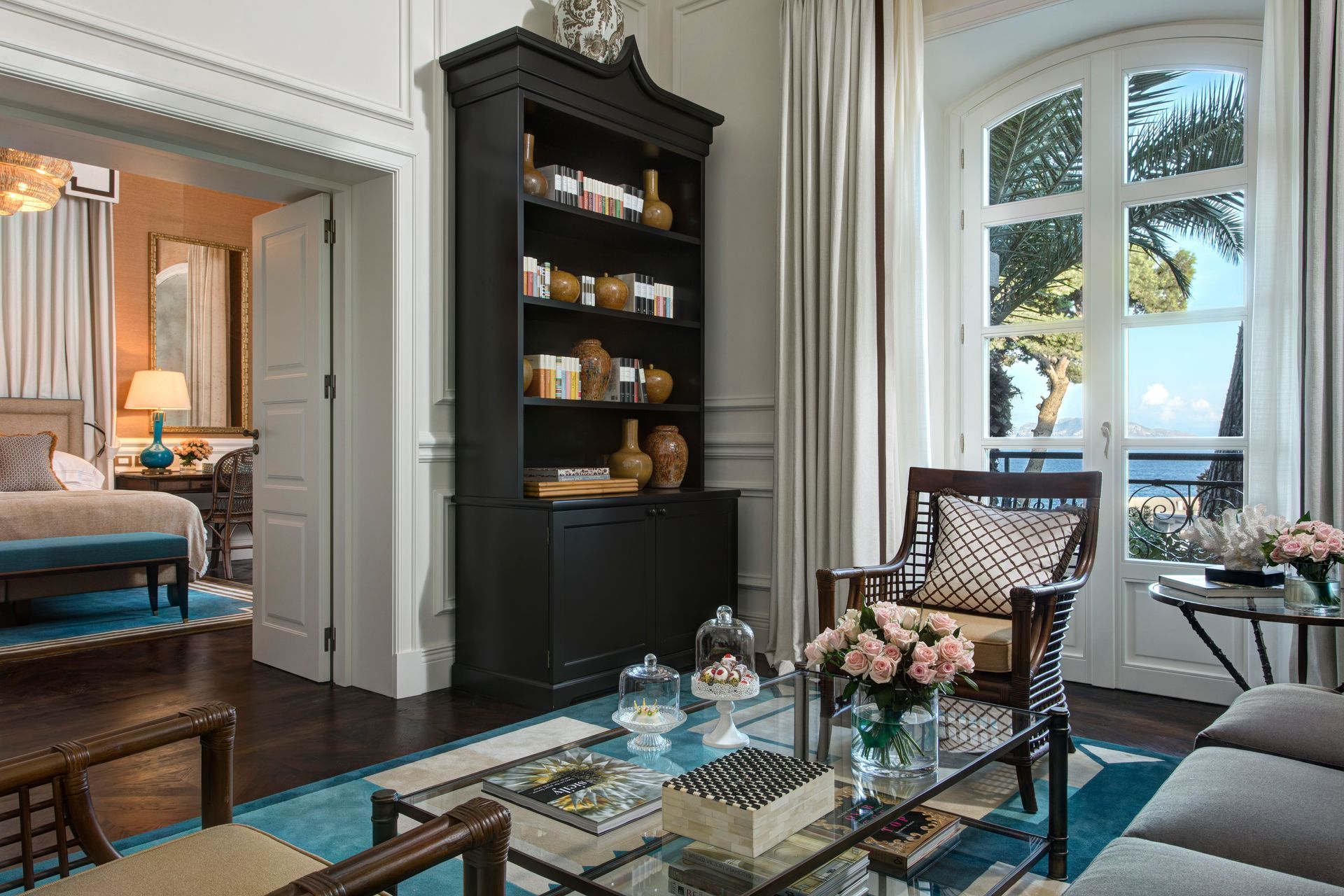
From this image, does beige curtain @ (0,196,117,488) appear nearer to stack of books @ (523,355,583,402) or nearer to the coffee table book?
stack of books @ (523,355,583,402)

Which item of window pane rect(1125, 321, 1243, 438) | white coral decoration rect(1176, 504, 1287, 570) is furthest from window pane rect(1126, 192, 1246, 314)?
white coral decoration rect(1176, 504, 1287, 570)

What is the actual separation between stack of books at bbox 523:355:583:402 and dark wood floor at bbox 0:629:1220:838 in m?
1.25

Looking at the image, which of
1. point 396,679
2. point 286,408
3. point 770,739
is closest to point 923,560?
point 770,739

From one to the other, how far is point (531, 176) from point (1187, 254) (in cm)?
266

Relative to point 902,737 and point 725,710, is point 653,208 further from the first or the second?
point 902,737

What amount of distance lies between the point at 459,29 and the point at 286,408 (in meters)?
1.79

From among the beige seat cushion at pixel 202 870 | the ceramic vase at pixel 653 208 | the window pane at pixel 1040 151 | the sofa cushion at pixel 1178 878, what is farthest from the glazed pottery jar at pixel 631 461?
the sofa cushion at pixel 1178 878

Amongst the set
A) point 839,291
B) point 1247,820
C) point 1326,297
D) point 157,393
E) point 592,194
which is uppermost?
point 592,194

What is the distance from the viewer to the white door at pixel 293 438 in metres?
3.76

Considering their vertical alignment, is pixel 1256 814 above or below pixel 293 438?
below

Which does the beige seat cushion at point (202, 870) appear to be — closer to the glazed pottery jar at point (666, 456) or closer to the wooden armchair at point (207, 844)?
the wooden armchair at point (207, 844)

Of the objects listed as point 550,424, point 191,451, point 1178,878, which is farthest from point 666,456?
point 191,451

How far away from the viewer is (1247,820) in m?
1.37

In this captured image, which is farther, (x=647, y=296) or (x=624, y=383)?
(x=647, y=296)
